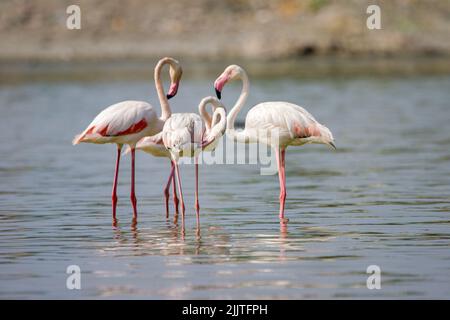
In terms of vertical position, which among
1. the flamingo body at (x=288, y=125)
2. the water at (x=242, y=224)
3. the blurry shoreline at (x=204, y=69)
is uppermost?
the blurry shoreline at (x=204, y=69)

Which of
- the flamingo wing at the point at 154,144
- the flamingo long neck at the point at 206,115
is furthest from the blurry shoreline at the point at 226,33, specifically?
the flamingo long neck at the point at 206,115

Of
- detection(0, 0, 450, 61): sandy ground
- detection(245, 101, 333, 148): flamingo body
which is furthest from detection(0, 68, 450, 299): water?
detection(0, 0, 450, 61): sandy ground

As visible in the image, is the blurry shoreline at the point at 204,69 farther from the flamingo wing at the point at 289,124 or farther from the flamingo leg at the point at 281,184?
the flamingo wing at the point at 289,124

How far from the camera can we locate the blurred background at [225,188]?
8.43 metres

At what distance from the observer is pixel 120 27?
39594 millimetres

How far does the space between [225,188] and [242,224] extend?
9.11 ft

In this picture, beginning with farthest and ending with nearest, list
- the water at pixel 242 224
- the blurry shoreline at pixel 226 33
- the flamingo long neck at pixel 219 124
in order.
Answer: the blurry shoreline at pixel 226 33
the flamingo long neck at pixel 219 124
the water at pixel 242 224

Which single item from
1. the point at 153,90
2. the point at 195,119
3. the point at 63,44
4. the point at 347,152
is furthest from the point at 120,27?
the point at 195,119

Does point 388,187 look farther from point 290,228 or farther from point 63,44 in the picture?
point 63,44

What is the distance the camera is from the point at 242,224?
1083 centimetres

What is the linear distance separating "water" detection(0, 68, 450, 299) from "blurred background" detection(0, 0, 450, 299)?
0.08 ft

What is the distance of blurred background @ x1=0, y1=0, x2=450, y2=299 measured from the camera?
27.7 ft

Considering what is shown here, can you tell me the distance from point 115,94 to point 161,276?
71.1 feet

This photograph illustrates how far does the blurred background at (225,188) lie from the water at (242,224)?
0.02m
